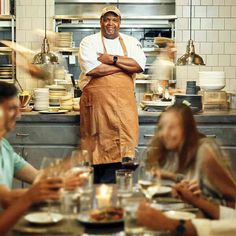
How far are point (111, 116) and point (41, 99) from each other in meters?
0.84

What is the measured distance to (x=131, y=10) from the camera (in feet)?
21.2

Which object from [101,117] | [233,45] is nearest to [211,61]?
[233,45]

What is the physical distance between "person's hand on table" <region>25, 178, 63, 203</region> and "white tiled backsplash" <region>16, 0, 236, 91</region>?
4406mm

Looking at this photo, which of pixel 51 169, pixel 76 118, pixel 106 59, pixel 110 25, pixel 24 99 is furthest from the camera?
pixel 24 99

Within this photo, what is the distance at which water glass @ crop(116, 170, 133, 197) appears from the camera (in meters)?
2.39

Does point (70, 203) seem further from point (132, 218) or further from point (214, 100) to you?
point (214, 100)

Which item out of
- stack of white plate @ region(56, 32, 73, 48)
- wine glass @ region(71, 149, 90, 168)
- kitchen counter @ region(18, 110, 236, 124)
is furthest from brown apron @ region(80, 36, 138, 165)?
wine glass @ region(71, 149, 90, 168)

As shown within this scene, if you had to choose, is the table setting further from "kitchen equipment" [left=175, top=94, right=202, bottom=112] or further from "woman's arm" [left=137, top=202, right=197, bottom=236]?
"kitchen equipment" [left=175, top=94, right=202, bottom=112]

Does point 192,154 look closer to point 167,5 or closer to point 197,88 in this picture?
point 197,88

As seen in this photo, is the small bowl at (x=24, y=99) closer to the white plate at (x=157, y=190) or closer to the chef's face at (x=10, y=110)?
the chef's face at (x=10, y=110)

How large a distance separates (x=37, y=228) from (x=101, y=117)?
261cm

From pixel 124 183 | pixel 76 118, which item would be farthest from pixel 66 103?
pixel 124 183

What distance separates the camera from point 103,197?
2.40m

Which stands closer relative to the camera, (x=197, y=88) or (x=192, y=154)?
(x=192, y=154)
